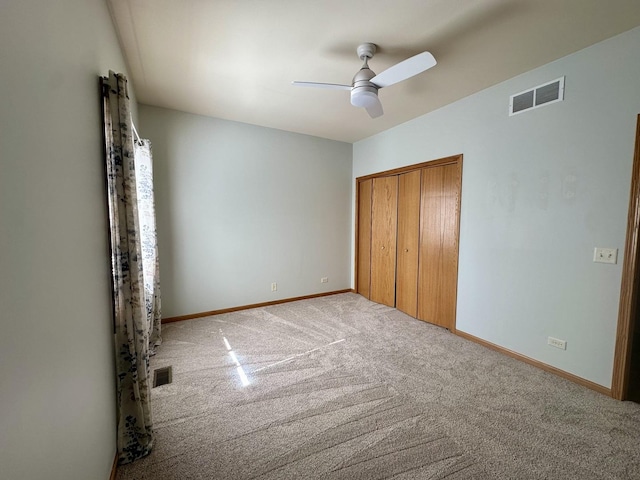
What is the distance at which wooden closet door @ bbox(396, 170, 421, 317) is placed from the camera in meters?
3.59

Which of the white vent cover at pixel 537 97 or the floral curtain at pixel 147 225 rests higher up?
the white vent cover at pixel 537 97

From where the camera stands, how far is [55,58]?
3.01 feet

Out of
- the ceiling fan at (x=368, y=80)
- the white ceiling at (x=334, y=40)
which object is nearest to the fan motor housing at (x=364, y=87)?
the ceiling fan at (x=368, y=80)

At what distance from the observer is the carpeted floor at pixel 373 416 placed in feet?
4.80

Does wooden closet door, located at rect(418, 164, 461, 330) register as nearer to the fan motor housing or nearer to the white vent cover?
the white vent cover

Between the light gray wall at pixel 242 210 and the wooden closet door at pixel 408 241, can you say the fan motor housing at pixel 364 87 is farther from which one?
the light gray wall at pixel 242 210

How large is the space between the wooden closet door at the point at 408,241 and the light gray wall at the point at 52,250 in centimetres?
330

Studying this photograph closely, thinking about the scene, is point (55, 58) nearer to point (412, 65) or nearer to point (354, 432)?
point (412, 65)

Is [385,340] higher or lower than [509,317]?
lower

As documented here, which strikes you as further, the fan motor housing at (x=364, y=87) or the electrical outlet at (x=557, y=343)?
the electrical outlet at (x=557, y=343)

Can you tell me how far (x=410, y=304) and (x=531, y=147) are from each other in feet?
7.49

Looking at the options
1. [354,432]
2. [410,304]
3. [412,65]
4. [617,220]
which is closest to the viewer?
[354,432]

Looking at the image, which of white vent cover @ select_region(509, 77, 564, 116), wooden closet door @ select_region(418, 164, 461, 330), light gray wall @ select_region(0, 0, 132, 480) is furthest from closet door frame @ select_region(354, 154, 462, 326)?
light gray wall @ select_region(0, 0, 132, 480)

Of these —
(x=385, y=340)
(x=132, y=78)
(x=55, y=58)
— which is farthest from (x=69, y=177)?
(x=385, y=340)
